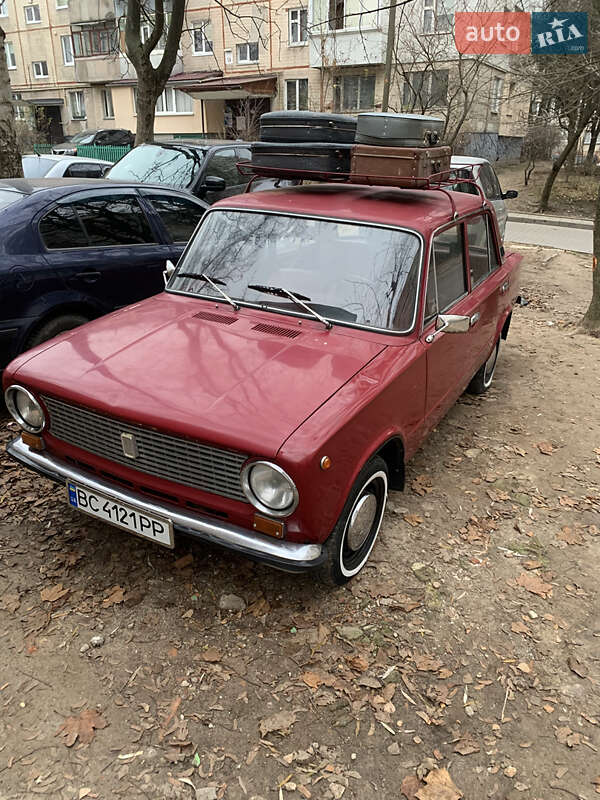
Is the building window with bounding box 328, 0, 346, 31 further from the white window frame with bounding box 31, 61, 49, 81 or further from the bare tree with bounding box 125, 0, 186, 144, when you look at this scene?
the white window frame with bounding box 31, 61, 49, 81

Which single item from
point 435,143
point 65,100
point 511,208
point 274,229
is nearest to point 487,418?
point 435,143

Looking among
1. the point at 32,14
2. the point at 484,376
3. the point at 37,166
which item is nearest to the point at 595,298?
the point at 484,376

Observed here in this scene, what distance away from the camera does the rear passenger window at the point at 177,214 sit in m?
6.10

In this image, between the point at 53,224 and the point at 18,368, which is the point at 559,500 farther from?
the point at 53,224

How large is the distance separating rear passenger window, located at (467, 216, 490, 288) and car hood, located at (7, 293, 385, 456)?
1727mm

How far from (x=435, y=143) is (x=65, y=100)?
146 feet

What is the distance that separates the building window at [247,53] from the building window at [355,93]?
569 cm

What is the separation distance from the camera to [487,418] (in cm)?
559

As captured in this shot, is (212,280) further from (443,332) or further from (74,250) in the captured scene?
(74,250)

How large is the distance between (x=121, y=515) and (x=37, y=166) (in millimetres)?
11476

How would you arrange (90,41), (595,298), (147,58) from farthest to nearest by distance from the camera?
(90,41), (147,58), (595,298)

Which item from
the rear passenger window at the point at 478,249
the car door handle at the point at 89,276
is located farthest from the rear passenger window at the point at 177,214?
the rear passenger window at the point at 478,249

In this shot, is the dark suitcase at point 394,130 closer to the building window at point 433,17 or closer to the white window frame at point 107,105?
the building window at point 433,17

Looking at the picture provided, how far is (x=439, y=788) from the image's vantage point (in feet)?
7.81
